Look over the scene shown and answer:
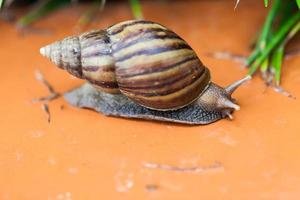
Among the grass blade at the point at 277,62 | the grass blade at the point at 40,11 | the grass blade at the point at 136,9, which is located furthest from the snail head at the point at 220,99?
the grass blade at the point at 40,11

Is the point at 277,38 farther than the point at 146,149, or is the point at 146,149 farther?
the point at 277,38

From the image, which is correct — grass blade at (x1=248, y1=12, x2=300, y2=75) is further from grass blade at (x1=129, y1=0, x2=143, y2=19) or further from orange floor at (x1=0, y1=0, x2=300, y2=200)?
grass blade at (x1=129, y1=0, x2=143, y2=19)

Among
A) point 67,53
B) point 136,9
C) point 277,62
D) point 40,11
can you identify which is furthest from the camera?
point 40,11

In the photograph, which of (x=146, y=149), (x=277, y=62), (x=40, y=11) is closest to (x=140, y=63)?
(x=146, y=149)

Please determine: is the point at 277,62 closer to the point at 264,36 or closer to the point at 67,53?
the point at 264,36

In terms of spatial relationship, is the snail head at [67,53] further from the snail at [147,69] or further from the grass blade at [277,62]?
the grass blade at [277,62]
